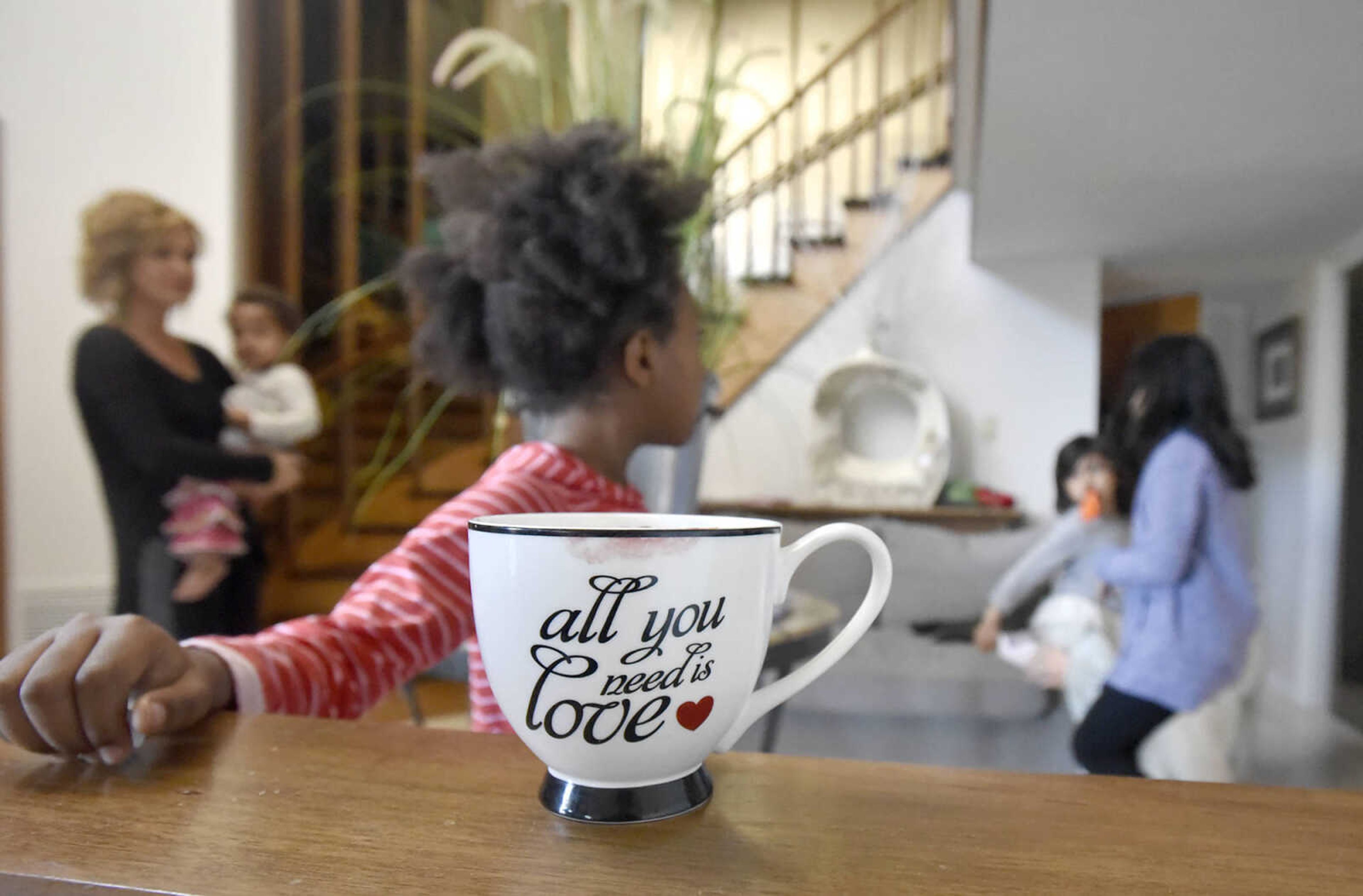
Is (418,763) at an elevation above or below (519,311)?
below

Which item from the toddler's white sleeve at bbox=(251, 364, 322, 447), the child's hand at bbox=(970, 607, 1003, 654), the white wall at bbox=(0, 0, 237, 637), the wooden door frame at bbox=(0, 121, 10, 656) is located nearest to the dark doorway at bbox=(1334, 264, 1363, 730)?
the child's hand at bbox=(970, 607, 1003, 654)

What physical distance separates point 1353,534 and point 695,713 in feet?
1.26

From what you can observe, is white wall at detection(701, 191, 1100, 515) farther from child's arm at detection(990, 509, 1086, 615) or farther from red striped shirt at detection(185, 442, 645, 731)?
red striped shirt at detection(185, 442, 645, 731)

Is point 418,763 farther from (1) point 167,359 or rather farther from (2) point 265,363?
(2) point 265,363

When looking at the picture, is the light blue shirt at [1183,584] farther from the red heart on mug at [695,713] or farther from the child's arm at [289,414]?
the child's arm at [289,414]

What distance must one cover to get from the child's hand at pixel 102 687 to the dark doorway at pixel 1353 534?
489 millimetres

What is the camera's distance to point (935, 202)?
0.69 metres

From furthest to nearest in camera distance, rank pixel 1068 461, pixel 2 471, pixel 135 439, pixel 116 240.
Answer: pixel 2 471 → pixel 116 240 → pixel 135 439 → pixel 1068 461

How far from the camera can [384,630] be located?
353 mm

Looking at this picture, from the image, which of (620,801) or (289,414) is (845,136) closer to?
(620,801)

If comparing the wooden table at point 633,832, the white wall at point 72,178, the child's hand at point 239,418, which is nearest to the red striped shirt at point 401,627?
the wooden table at point 633,832

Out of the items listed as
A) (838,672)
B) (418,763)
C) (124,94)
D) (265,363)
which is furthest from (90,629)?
(124,94)

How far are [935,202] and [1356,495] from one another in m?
0.40

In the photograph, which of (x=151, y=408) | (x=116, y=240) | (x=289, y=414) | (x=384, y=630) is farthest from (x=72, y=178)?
(x=384, y=630)
